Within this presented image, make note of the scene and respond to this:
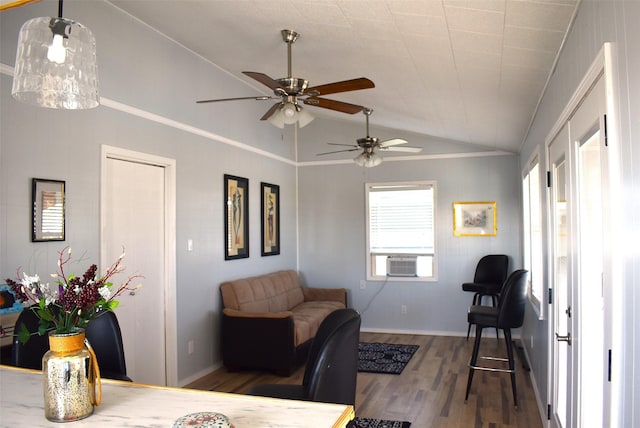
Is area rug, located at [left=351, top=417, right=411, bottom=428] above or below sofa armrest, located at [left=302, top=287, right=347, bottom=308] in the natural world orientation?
below

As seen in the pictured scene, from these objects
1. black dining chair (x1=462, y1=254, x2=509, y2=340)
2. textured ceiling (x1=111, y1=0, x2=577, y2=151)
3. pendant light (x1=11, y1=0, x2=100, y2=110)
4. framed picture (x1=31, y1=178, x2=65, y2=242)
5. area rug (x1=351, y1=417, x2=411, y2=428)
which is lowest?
area rug (x1=351, y1=417, x2=411, y2=428)

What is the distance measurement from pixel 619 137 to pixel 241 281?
4.47m

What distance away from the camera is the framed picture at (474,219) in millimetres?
6680

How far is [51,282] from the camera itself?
10.7ft

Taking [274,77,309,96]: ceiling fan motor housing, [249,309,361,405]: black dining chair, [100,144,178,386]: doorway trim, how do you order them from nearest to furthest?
[249,309,361,405]: black dining chair < [274,77,309,96]: ceiling fan motor housing < [100,144,178,386]: doorway trim

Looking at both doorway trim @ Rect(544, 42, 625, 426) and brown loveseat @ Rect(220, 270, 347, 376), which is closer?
doorway trim @ Rect(544, 42, 625, 426)

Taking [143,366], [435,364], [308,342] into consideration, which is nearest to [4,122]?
[143,366]

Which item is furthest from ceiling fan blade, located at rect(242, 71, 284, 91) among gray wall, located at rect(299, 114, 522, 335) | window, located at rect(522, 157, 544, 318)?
gray wall, located at rect(299, 114, 522, 335)

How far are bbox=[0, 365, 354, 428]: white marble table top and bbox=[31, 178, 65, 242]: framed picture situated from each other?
1649 millimetres

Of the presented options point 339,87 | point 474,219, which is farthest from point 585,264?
point 474,219

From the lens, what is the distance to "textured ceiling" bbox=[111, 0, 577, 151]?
247 cm

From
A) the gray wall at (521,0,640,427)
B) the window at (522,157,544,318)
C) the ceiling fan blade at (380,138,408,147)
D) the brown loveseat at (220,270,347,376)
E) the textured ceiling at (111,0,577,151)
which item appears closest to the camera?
the gray wall at (521,0,640,427)

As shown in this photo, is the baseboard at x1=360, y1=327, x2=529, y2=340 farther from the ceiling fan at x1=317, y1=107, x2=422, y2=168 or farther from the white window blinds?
the ceiling fan at x1=317, y1=107, x2=422, y2=168

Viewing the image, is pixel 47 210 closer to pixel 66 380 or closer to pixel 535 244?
pixel 66 380
